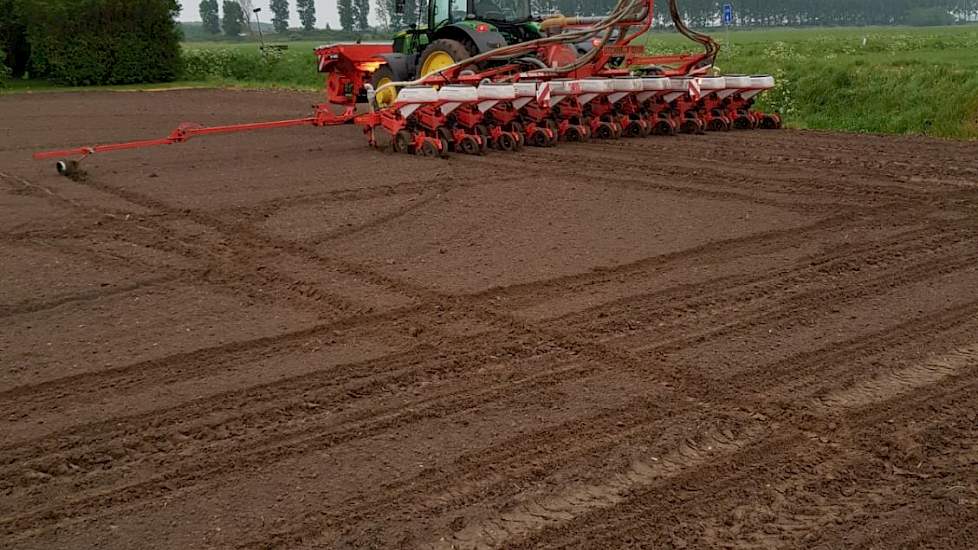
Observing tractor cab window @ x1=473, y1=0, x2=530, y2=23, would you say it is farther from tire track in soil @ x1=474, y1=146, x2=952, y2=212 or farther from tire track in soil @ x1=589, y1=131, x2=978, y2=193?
tire track in soil @ x1=474, y1=146, x2=952, y2=212

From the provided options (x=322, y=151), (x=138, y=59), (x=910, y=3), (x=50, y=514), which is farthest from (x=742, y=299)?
(x=910, y=3)

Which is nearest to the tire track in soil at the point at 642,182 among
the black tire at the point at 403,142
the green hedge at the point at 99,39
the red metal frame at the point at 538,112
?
the black tire at the point at 403,142

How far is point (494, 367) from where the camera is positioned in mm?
4840

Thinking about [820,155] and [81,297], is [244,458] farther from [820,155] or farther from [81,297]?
[820,155]

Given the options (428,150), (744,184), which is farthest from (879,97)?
(428,150)

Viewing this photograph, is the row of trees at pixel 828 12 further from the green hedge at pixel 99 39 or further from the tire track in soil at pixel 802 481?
the tire track in soil at pixel 802 481

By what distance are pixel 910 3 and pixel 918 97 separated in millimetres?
132145

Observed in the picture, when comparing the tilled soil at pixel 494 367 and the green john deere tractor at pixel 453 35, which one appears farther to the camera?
the green john deere tractor at pixel 453 35

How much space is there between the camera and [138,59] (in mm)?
29938

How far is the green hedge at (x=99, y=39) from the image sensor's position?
28625mm

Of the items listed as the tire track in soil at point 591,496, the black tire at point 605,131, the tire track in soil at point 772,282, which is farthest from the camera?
the black tire at point 605,131

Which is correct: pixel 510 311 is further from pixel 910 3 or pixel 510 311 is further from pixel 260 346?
pixel 910 3

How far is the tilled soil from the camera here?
3473mm

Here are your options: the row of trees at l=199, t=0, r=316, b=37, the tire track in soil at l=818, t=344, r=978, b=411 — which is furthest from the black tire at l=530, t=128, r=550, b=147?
the row of trees at l=199, t=0, r=316, b=37
